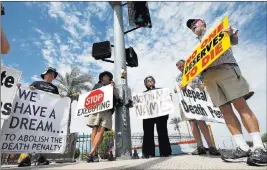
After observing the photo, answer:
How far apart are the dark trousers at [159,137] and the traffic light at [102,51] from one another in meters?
1.78

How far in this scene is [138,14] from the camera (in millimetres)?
5863

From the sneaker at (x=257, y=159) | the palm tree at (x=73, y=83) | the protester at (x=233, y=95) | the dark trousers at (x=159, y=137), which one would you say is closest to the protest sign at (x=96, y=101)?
the dark trousers at (x=159, y=137)

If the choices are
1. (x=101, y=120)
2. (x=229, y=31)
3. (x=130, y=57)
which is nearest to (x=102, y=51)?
(x=130, y=57)

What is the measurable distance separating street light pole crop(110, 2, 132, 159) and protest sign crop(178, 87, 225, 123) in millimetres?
1213

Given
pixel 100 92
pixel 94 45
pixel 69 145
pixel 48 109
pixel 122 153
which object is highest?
pixel 94 45

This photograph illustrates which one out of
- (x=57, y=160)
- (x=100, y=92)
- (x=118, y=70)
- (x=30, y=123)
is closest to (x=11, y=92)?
(x=30, y=123)

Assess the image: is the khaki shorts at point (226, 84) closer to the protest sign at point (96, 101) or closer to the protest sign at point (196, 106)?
the protest sign at point (196, 106)

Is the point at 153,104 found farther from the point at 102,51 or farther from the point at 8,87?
the point at 8,87

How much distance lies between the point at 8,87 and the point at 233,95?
344 centimetres

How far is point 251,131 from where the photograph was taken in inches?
103

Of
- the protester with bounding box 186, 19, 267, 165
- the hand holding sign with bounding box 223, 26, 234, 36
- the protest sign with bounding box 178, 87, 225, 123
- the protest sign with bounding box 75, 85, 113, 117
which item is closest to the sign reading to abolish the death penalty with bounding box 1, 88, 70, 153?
the protest sign with bounding box 75, 85, 113, 117

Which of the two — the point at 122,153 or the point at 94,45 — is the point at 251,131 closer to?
the point at 122,153

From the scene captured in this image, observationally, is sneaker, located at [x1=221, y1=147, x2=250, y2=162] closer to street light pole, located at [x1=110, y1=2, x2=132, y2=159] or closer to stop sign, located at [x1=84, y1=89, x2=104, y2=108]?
street light pole, located at [x1=110, y1=2, x2=132, y2=159]

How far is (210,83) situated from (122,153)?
91.1 inches
